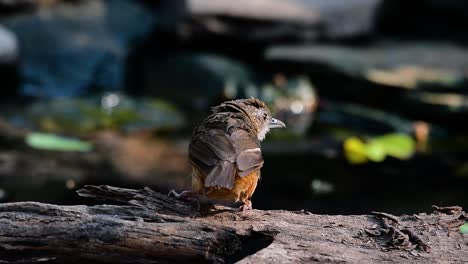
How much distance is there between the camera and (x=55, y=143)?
26.2ft

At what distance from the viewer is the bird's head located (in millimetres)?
4410

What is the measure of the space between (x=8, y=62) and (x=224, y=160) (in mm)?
6805

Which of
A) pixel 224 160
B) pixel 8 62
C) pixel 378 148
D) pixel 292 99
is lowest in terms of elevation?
pixel 224 160

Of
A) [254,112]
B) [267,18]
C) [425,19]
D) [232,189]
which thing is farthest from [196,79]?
[232,189]

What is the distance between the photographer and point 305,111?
9.53 meters

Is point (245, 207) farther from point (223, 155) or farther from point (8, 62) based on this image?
point (8, 62)

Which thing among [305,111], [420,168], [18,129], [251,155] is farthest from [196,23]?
[251,155]

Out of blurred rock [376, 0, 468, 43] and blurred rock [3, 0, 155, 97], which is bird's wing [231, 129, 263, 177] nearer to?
blurred rock [3, 0, 155, 97]

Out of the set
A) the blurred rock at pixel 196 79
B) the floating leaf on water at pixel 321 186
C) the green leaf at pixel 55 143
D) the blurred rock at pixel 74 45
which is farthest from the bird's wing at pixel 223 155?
the blurred rock at pixel 74 45

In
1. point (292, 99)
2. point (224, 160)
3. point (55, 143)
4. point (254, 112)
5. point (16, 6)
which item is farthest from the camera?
point (16, 6)

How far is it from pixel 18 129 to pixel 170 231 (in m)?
5.48

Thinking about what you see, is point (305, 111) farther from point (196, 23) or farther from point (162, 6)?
point (162, 6)

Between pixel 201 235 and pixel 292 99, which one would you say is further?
pixel 292 99

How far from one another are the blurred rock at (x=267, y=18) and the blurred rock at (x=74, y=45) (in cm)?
64
